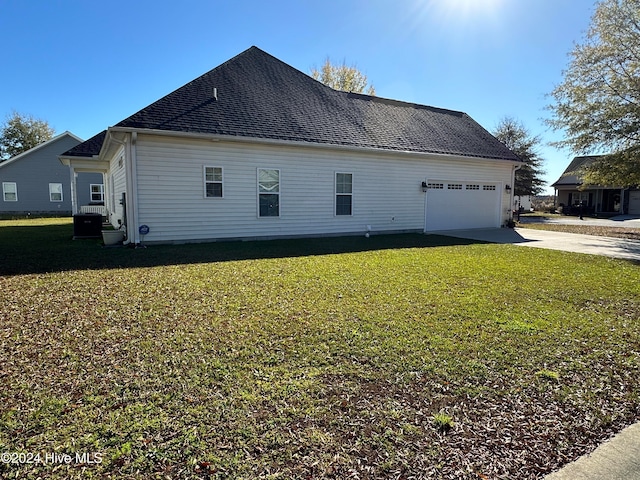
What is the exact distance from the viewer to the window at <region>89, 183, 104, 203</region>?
84.0 ft

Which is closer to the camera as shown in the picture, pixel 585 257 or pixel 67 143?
pixel 585 257

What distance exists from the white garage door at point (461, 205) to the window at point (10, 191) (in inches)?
1091

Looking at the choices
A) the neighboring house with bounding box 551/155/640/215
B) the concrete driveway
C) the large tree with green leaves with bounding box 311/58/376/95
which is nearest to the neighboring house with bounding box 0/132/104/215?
the large tree with green leaves with bounding box 311/58/376/95

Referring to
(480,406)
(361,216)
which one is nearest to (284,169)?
(361,216)

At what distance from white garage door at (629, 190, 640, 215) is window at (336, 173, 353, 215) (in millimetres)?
31267

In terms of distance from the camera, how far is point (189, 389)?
2752mm

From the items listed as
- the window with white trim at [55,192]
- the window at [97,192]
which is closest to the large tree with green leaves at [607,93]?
the window at [97,192]

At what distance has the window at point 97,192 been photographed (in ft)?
84.0

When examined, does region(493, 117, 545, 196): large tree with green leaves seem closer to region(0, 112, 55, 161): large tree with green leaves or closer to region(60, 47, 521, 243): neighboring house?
region(60, 47, 521, 243): neighboring house

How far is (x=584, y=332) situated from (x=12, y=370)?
5484mm

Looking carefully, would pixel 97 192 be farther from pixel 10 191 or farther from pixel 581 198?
pixel 581 198

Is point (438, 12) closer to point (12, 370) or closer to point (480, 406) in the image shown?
point (480, 406)

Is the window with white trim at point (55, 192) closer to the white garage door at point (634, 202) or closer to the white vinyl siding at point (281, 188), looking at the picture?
the white vinyl siding at point (281, 188)

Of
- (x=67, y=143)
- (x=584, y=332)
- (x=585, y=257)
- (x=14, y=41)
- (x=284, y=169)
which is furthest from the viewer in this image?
(x=67, y=143)
